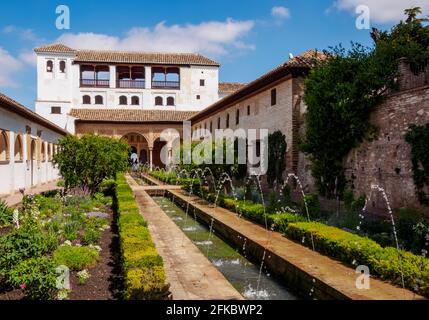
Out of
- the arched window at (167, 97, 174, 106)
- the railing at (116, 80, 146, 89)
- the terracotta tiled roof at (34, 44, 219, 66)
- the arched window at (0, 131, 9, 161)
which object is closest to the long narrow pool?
the arched window at (0, 131, 9, 161)

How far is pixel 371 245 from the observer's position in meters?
6.60

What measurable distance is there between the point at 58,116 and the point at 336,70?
3384 cm

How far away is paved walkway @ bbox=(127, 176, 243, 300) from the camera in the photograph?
5355mm

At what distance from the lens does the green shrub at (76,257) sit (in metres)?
6.45

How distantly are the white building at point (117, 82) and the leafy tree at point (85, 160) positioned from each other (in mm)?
25424

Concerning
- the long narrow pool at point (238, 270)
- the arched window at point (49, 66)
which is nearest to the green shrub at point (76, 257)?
the long narrow pool at point (238, 270)

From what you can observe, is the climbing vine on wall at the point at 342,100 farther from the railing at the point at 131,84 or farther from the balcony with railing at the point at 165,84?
the railing at the point at 131,84

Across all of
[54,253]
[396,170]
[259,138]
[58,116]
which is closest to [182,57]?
[58,116]

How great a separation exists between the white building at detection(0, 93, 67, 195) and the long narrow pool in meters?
7.08

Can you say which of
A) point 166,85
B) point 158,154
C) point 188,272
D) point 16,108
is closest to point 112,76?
point 166,85

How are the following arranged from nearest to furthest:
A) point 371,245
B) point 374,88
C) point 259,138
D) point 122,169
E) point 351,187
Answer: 1. point 371,245
2. point 374,88
3. point 351,187
4. point 122,169
5. point 259,138

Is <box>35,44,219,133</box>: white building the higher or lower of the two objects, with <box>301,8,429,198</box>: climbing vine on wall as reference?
higher

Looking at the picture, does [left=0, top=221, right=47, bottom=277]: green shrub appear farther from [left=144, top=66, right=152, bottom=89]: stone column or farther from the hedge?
[left=144, top=66, right=152, bottom=89]: stone column

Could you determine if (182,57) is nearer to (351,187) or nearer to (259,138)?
(259,138)
